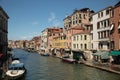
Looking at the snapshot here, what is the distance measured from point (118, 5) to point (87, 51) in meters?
21.7

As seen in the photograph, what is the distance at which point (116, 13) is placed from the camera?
46.5 metres

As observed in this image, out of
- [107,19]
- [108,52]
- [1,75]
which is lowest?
[1,75]

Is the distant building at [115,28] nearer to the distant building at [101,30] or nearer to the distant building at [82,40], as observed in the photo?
the distant building at [101,30]

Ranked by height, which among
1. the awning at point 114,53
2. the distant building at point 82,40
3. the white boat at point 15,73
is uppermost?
the distant building at point 82,40

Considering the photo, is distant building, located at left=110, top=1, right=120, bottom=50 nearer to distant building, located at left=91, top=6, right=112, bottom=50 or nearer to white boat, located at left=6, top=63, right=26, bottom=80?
distant building, located at left=91, top=6, right=112, bottom=50

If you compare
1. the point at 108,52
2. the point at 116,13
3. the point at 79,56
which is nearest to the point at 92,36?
the point at 79,56

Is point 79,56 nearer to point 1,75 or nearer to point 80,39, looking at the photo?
point 80,39

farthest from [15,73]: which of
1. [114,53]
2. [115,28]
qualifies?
[115,28]

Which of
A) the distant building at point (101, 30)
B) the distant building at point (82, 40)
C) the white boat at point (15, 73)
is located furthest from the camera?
the distant building at point (82, 40)

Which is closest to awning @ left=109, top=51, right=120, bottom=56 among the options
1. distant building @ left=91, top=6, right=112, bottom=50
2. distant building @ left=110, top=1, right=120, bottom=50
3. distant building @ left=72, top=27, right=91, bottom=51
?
distant building @ left=110, top=1, right=120, bottom=50

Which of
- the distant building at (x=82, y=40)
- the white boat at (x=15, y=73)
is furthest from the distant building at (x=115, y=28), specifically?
the white boat at (x=15, y=73)

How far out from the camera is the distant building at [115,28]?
4594 centimetres

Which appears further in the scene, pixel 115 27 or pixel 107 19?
pixel 107 19

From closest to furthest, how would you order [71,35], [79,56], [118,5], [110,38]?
[118,5] → [110,38] → [79,56] → [71,35]
